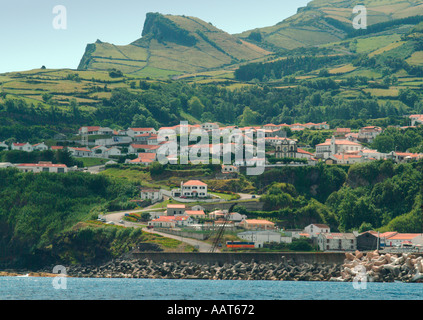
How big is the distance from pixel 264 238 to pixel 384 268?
759 inches

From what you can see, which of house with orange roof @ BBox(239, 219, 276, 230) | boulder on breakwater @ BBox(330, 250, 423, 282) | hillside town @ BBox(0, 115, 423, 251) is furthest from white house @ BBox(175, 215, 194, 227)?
boulder on breakwater @ BBox(330, 250, 423, 282)

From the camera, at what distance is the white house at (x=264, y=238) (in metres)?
100

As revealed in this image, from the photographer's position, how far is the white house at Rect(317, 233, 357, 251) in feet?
321

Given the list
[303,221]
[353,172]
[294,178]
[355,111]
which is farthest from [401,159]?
[355,111]

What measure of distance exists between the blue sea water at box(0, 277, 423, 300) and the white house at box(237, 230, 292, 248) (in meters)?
16.2

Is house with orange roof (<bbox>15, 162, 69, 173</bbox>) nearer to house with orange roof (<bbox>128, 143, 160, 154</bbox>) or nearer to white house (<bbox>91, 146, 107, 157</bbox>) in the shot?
white house (<bbox>91, 146, 107, 157</bbox>)

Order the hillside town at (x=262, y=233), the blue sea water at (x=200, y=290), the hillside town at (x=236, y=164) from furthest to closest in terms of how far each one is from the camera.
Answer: the hillside town at (x=236, y=164) → the hillside town at (x=262, y=233) → the blue sea water at (x=200, y=290)

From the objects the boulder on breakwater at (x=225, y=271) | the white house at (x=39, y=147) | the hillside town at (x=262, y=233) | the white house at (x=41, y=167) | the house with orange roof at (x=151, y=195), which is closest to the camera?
the boulder on breakwater at (x=225, y=271)

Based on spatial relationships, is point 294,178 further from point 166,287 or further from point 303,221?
point 166,287

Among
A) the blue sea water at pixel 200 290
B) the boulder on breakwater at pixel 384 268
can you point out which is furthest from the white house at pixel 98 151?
the boulder on breakwater at pixel 384 268

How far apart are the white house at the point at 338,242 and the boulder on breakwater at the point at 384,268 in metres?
9.76

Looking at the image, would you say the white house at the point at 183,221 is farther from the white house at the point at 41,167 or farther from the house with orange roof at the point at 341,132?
the house with orange roof at the point at 341,132

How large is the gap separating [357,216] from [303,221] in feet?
24.0
